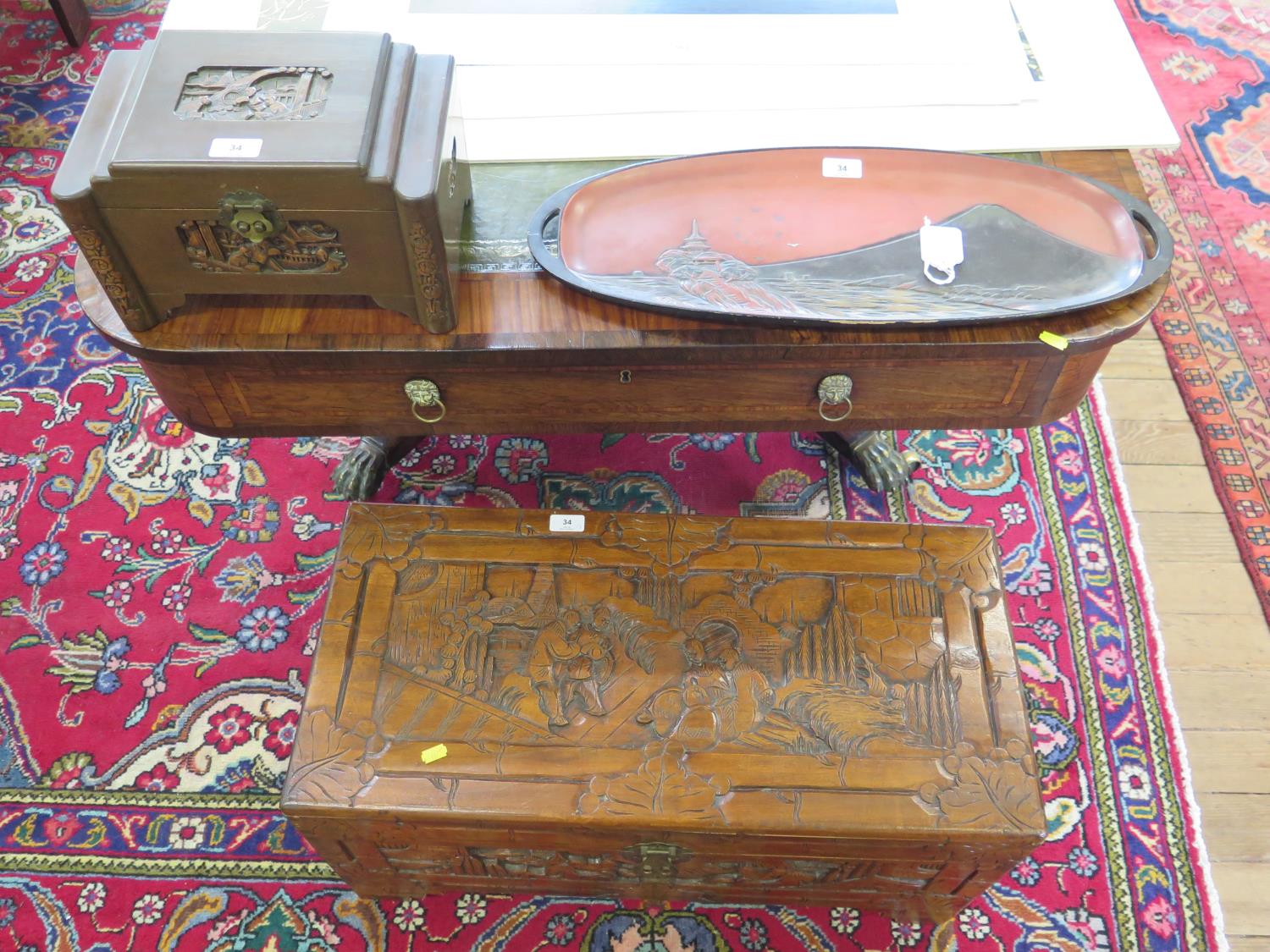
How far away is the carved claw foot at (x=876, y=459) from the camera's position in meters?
1.74

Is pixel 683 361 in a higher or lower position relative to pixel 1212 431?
higher

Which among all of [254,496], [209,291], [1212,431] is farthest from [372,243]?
[1212,431]

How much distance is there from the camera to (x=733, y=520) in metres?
1.29

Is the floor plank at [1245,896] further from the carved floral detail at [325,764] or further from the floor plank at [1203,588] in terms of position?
the carved floral detail at [325,764]

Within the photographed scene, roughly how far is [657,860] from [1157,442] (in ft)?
4.64

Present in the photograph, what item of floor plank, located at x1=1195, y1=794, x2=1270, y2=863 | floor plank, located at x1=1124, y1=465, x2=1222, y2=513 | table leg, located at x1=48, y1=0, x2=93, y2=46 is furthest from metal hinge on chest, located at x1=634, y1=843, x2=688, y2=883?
table leg, located at x1=48, y1=0, x2=93, y2=46

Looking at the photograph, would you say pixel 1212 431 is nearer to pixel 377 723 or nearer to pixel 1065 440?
pixel 1065 440

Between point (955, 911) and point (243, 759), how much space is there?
118cm

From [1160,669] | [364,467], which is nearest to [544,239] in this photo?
[364,467]

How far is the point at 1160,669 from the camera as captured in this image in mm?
1613

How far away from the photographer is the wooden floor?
1.47 meters

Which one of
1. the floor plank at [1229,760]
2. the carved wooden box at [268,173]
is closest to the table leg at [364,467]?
the carved wooden box at [268,173]

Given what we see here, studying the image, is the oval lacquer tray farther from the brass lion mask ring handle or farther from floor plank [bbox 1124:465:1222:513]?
floor plank [bbox 1124:465:1222:513]

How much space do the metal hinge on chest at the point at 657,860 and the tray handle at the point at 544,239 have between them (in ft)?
2.47
